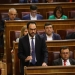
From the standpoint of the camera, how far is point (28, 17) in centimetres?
454

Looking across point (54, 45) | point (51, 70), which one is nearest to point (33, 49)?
point (51, 70)

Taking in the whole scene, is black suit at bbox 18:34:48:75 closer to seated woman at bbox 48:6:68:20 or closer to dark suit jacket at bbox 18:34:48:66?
dark suit jacket at bbox 18:34:48:66

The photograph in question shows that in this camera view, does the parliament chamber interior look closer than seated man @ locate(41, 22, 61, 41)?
Yes

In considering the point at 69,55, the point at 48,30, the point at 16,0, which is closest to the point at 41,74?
the point at 69,55

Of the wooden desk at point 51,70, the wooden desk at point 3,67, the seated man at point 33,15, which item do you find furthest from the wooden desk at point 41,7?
the wooden desk at point 51,70

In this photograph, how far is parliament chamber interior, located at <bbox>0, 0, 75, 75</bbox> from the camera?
119 inches

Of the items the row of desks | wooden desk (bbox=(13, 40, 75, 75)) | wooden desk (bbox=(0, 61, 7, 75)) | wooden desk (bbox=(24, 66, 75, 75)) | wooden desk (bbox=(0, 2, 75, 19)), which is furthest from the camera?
wooden desk (bbox=(0, 2, 75, 19))

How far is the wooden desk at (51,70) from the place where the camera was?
295cm

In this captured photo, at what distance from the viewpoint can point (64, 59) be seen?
11.1ft

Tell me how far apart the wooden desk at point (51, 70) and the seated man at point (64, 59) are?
378 mm

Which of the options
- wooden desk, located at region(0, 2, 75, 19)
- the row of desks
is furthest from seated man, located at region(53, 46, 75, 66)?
wooden desk, located at region(0, 2, 75, 19)

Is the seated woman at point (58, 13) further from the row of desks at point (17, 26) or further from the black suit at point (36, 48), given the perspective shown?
the black suit at point (36, 48)

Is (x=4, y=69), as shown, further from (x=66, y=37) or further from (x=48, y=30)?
(x=66, y=37)

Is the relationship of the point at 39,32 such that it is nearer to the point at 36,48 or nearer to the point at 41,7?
the point at 36,48
